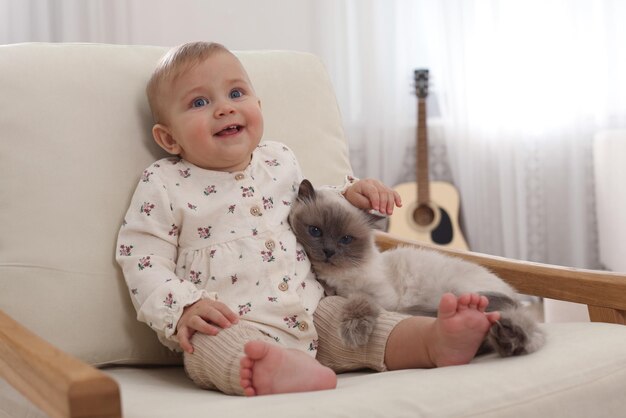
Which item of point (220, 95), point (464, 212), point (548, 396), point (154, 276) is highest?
point (220, 95)

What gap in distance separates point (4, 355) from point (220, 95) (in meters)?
0.60

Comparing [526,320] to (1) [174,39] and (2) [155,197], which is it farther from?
(1) [174,39]

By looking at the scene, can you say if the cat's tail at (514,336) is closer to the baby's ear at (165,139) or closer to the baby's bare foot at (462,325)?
the baby's bare foot at (462,325)

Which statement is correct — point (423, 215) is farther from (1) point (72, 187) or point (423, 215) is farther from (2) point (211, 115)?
(1) point (72, 187)

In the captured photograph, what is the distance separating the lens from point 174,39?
332cm

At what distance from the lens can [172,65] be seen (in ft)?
4.79

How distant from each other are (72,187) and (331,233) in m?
0.45

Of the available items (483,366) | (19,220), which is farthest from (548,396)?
(19,220)

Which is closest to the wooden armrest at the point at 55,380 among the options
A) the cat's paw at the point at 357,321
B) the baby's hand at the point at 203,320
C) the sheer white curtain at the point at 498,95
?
the baby's hand at the point at 203,320

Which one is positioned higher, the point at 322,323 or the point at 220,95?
the point at 220,95

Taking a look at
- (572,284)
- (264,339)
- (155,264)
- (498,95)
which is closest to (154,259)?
(155,264)

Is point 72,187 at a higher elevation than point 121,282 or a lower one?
higher

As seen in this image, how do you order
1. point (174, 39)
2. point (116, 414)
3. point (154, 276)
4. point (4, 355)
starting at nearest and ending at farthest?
1. point (116, 414)
2. point (4, 355)
3. point (154, 276)
4. point (174, 39)

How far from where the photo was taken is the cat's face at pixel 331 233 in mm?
1457
